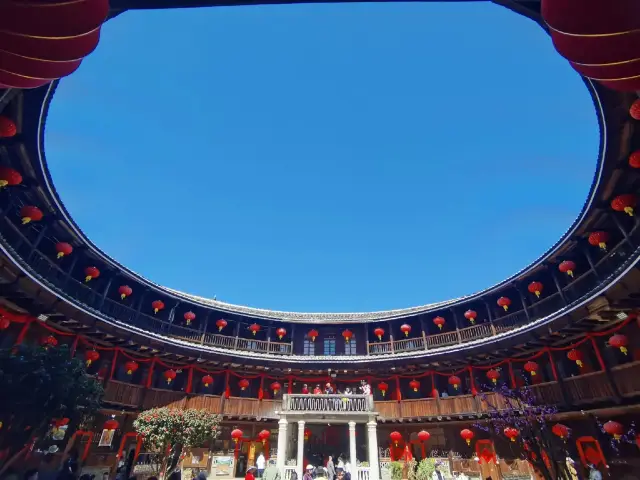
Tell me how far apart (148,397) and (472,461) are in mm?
16972

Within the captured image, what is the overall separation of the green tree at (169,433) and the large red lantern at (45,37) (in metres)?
15.6

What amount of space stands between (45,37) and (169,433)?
1602 centimetres

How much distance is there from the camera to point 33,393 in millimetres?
8492

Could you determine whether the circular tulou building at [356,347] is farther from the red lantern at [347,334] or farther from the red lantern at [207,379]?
the red lantern at [207,379]

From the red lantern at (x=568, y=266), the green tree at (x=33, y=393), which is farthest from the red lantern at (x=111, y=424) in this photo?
the red lantern at (x=568, y=266)

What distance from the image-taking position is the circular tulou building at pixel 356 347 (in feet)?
39.7

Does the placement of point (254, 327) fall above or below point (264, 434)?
above

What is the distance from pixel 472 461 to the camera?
1864 centimetres

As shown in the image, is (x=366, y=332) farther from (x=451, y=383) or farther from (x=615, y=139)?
(x=615, y=139)

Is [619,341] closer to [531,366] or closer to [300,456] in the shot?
[531,366]

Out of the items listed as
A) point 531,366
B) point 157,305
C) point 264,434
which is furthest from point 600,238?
point 157,305

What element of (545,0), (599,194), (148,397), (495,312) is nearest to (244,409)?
(148,397)

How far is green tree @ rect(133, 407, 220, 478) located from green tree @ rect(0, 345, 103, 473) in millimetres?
5217

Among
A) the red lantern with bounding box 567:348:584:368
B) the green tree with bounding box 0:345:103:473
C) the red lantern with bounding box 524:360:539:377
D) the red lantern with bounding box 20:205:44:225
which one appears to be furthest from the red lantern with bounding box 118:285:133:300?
the red lantern with bounding box 567:348:584:368
